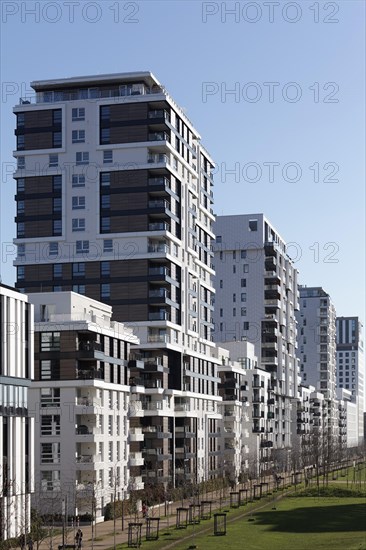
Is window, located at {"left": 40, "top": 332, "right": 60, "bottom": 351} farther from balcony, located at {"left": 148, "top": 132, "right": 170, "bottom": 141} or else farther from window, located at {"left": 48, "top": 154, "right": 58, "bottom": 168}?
balcony, located at {"left": 148, "top": 132, "right": 170, "bottom": 141}

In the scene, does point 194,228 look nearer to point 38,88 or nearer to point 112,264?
point 112,264

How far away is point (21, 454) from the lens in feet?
285

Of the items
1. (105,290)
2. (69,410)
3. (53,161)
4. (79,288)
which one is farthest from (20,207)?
(69,410)

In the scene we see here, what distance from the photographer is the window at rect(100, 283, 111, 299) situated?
450ft

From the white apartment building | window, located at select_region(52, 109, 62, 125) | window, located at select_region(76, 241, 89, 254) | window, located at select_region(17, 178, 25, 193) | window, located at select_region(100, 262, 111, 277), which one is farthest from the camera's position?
window, located at select_region(17, 178, 25, 193)

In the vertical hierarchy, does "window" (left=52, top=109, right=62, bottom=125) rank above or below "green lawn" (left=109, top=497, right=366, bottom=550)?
above

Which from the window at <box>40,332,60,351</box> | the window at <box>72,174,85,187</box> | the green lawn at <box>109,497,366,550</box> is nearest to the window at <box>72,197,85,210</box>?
the window at <box>72,174,85,187</box>

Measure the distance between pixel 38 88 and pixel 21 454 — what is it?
70300 mm

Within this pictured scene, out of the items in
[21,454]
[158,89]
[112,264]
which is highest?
[158,89]

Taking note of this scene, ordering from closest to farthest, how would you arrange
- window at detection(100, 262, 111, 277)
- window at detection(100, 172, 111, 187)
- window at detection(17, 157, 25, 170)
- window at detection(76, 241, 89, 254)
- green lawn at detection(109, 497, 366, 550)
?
green lawn at detection(109, 497, 366, 550)
window at detection(100, 262, 111, 277)
window at detection(76, 241, 89, 254)
window at detection(100, 172, 111, 187)
window at detection(17, 157, 25, 170)

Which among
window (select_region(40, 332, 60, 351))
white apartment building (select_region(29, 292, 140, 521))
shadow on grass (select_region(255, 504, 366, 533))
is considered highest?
window (select_region(40, 332, 60, 351))

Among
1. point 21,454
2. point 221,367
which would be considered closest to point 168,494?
point 21,454

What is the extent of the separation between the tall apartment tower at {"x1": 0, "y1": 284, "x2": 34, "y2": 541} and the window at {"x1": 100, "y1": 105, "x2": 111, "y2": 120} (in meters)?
54.5

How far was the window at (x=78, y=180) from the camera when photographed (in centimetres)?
13950
